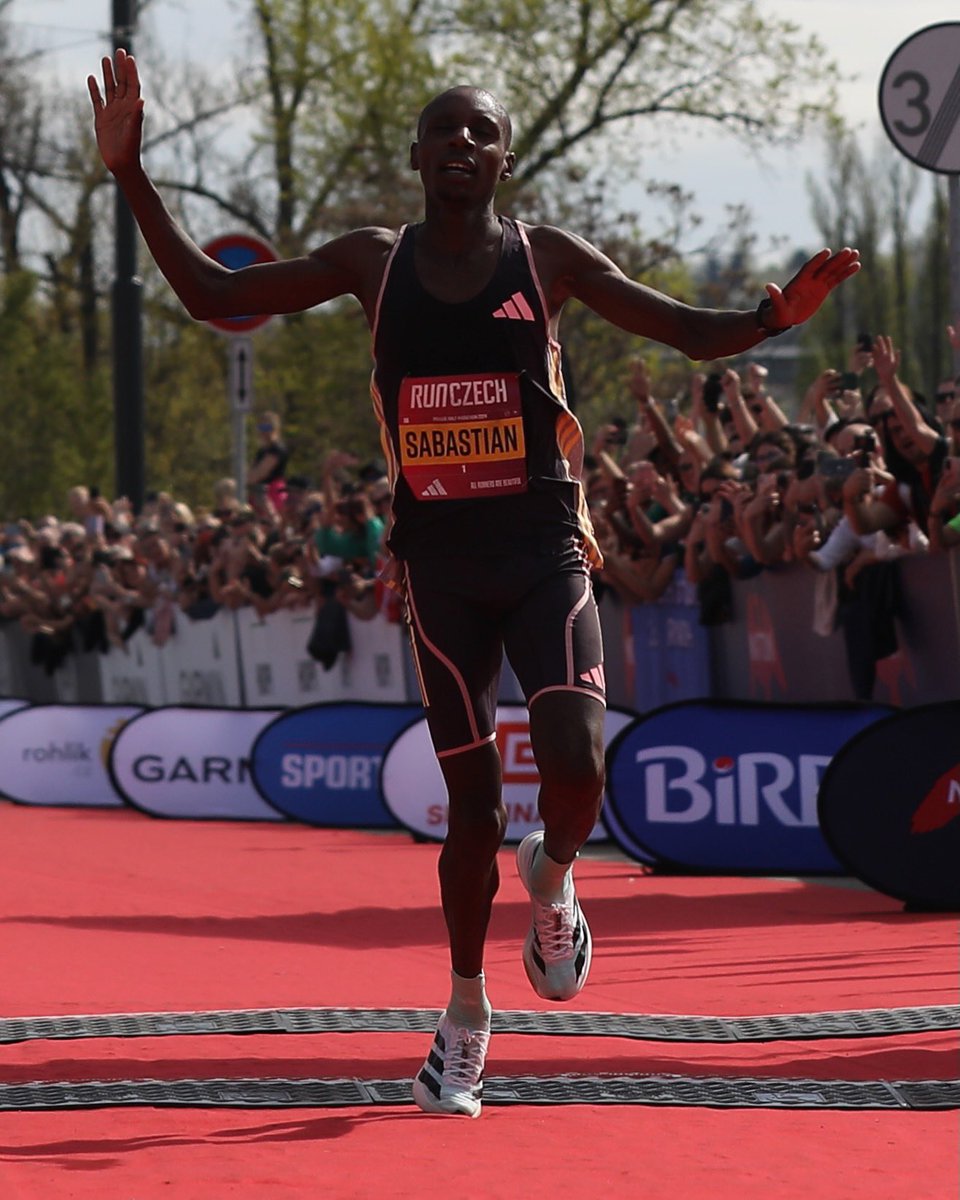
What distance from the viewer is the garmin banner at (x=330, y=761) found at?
14492 millimetres

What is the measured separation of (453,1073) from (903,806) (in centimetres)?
438

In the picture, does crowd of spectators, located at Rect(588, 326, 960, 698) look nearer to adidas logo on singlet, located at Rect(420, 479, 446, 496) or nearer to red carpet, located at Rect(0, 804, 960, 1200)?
red carpet, located at Rect(0, 804, 960, 1200)

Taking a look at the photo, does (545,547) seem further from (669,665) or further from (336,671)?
(336,671)

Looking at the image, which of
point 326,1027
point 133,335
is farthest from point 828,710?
point 133,335

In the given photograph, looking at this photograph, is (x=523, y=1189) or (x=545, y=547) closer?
(x=523, y=1189)

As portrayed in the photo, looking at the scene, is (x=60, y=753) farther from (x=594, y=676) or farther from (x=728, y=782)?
(x=594, y=676)

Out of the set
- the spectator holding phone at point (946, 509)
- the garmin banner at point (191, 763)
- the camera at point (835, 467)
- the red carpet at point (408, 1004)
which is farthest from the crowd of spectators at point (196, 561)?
the spectator holding phone at point (946, 509)

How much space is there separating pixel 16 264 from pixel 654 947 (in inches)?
1450

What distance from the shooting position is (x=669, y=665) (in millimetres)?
14141

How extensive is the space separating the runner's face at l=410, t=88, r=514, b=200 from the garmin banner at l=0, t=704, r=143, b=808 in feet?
37.7

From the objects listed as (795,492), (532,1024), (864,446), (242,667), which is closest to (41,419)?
(242,667)

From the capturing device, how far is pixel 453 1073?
5.53 m

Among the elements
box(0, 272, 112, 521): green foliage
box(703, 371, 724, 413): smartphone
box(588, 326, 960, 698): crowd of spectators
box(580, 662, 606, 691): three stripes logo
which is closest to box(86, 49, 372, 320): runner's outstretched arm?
box(580, 662, 606, 691): three stripes logo

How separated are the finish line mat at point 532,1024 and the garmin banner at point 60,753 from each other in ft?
33.2
